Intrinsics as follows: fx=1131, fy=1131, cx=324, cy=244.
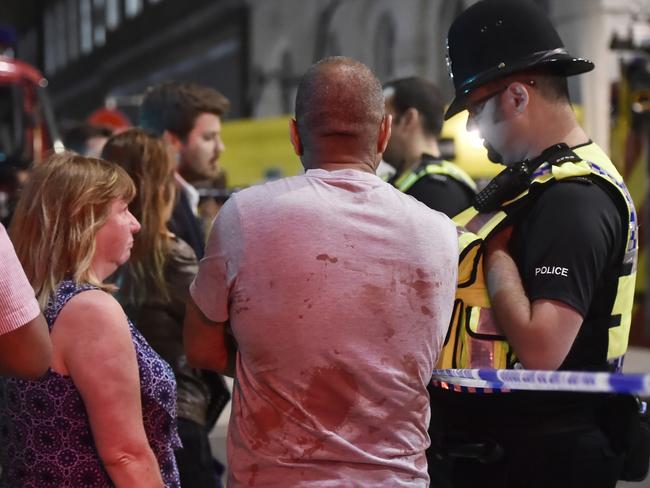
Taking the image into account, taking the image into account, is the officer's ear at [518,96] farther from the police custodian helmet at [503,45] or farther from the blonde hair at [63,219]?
the blonde hair at [63,219]

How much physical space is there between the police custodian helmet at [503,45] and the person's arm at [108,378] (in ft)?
3.61

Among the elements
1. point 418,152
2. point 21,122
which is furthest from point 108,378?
point 21,122

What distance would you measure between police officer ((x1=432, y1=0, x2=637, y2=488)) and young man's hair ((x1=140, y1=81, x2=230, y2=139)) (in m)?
2.28

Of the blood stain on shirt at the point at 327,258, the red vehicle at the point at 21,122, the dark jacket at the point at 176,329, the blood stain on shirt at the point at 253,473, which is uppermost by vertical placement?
the blood stain on shirt at the point at 327,258

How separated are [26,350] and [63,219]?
843 millimetres

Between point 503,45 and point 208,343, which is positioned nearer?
point 208,343

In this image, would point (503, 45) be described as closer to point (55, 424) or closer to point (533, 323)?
point (533, 323)

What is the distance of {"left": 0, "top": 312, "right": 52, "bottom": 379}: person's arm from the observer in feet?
7.09

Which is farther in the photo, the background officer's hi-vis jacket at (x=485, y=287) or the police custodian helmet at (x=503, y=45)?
the police custodian helmet at (x=503, y=45)

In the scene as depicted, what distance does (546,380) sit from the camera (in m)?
2.32

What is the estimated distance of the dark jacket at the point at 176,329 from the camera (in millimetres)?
3834

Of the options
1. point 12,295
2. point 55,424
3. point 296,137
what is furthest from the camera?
point 55,424

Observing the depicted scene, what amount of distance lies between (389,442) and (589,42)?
575 inches

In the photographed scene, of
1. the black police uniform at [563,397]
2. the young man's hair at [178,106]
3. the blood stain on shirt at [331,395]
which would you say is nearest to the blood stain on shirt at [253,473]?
the blood stain on shirt at [331,395]
